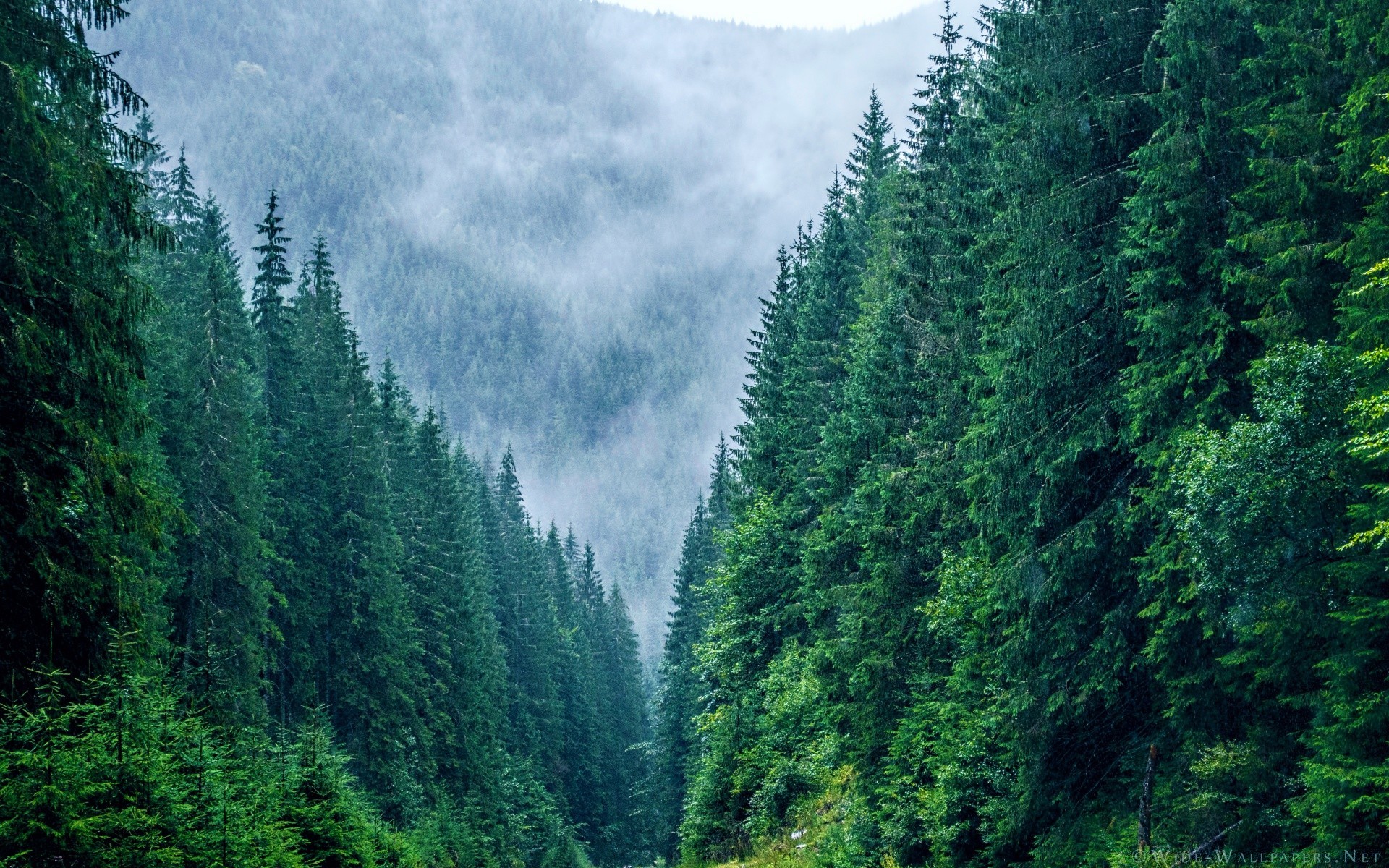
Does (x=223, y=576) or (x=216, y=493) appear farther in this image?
(x=216, y=493)

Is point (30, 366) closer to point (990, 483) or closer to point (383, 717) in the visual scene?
point (990, 483)

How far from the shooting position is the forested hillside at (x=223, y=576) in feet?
34.5

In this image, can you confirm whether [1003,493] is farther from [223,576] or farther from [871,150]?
[871,150]

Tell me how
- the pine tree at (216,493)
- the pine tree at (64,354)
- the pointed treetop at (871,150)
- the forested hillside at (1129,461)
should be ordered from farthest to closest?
the pointed treetop at (871,150), the pine tree at (216,493), the pine tree at (64,354), the forested hillside at (1129,461)

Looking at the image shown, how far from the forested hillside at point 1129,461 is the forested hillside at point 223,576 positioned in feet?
31.4

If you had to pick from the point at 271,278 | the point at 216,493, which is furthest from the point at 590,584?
the point at 216,493

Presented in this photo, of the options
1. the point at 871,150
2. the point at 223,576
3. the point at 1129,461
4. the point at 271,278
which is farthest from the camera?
the point at 871,150

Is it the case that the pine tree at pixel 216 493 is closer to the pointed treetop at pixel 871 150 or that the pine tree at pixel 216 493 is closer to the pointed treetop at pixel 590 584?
the pointed treetop at pixel 871 150

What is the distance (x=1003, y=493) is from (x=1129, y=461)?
1.83 m

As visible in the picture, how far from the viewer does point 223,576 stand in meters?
26.0

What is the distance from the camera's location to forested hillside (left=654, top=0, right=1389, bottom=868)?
1068cm

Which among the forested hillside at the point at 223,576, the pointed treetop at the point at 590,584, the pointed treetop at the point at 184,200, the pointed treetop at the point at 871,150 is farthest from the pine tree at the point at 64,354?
the pointed treetop at the point at 590,584

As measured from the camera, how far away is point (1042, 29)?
15.4 meters

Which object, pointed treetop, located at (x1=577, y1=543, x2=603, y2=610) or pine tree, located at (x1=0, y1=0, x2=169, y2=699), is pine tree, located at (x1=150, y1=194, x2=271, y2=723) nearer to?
pine tree, located at (x1=0, y1=0, x2=169, y2=699)
